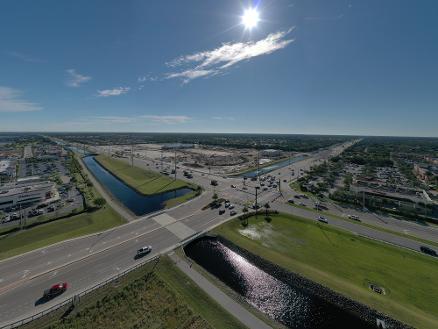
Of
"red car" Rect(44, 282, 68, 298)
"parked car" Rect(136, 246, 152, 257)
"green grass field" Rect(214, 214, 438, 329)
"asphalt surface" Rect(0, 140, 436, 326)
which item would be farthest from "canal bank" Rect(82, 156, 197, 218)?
"green grass field" Rect(214, 214, 438, 329)

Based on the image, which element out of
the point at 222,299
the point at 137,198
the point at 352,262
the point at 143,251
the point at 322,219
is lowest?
the point at 222,299

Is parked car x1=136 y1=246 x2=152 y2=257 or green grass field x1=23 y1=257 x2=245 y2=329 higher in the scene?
parked car x1=136 y1=246 x2=152 y2=257

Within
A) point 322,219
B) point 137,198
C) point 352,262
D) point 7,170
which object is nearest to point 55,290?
point 137,198

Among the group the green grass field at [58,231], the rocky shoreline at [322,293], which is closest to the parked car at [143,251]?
the green grass field at [58,231]

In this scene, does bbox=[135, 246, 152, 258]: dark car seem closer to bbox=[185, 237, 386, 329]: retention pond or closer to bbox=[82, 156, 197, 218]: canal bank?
bbox=[185, 237, 386, 329]: retention pond

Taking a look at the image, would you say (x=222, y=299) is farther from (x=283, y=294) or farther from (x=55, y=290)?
(x=55, y=290)

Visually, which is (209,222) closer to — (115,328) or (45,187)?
(115,328)

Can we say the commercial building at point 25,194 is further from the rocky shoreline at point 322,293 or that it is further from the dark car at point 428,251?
the dark car at point 428,251

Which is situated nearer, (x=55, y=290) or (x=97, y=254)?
(x=55, y=290)
